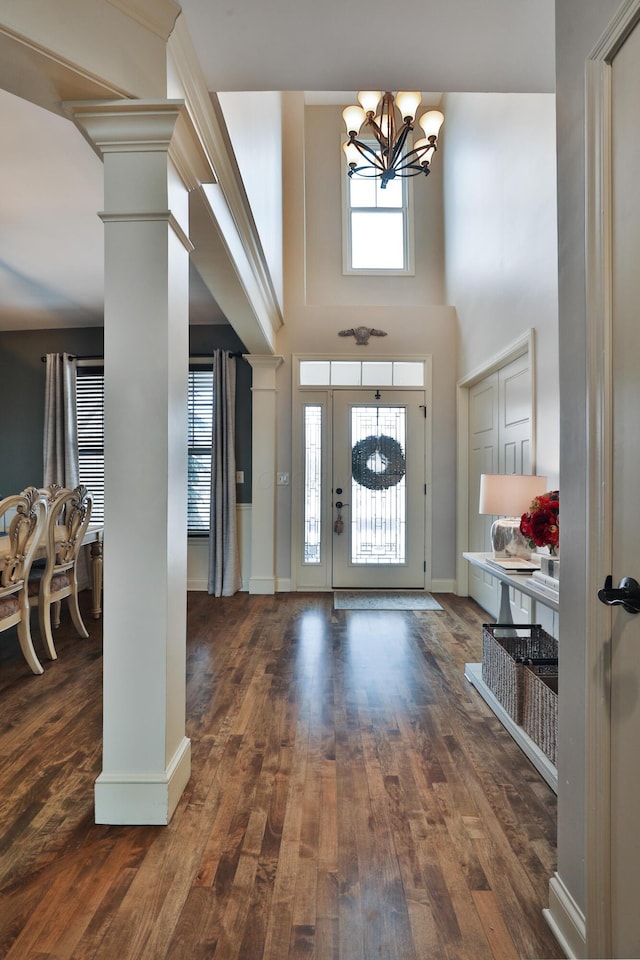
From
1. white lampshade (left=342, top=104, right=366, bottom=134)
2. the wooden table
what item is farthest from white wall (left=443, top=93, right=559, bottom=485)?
white lampshade (left=342, top=104, right=366, bottom=134)

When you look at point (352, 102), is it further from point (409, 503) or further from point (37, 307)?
point (409, 503)

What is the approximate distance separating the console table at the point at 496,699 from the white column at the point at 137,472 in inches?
51.1

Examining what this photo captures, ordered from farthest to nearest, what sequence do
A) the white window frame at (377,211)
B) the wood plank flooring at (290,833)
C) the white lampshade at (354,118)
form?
the white window frame at (377,211) < the white lampshade at (354,118) < the wood plank flooring at (290,833)

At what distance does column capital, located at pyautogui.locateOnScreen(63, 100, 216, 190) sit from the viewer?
1.72 metres

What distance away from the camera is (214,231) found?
8.64 feet

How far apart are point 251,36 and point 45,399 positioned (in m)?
4.72

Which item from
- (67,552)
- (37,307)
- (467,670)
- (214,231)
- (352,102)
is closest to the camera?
(214,231)

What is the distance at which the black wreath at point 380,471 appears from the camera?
5484 millimetres

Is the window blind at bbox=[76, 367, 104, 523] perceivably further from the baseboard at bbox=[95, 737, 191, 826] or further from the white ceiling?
the baseboard at bbox=[95, 737, 191, 826]

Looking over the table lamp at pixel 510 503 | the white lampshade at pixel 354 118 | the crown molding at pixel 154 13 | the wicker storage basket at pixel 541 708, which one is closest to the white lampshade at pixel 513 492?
the table lamp at pixel 510 503

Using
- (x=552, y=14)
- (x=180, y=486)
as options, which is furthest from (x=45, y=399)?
(x=552, y=14)

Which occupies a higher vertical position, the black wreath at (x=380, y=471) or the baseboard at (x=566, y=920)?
the black wreath at (x=380, y=471)

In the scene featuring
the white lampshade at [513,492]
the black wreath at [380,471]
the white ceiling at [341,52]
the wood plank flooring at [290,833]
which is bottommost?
the wood plank flooring at [290,833]

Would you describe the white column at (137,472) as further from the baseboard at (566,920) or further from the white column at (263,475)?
the white column at (263,475)
